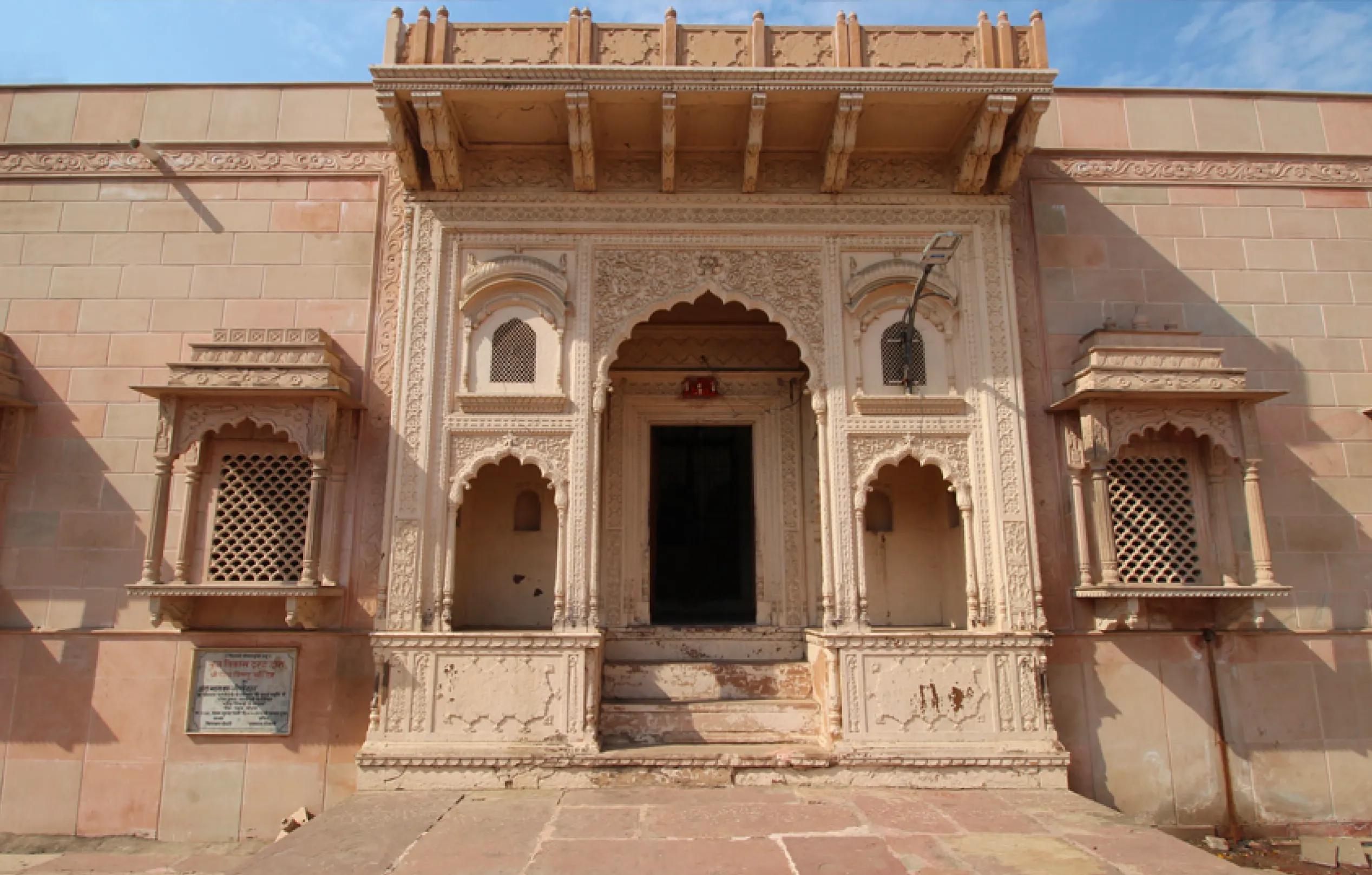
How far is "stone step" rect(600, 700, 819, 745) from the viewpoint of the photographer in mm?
6500

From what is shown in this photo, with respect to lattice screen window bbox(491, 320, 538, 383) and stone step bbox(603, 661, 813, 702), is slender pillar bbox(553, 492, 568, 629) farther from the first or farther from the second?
lattice screen window bbox(491, 320, 538, 383)

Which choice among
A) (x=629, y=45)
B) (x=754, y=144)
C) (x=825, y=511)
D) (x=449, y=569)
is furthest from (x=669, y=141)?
(x=449, y=569)

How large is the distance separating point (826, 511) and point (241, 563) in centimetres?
453

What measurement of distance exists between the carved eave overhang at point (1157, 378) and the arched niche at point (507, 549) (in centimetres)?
457

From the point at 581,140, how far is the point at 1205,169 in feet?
18.3

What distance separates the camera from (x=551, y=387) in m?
6.91

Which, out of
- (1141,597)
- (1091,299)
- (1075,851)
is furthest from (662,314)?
(1075,851)

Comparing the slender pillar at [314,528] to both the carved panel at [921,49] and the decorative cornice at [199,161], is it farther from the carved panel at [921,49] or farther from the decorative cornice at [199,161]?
the carved panel at [921,49]

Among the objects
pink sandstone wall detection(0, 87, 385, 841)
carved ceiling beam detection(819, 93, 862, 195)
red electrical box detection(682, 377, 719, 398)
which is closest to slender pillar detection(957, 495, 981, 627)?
red electrical box detection(682, 377, 719, 398)

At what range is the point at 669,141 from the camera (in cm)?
682

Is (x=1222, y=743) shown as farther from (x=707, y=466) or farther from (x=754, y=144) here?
(x=754, y=144)

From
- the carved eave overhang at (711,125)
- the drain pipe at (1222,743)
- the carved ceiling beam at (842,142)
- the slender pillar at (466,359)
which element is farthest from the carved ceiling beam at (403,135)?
the drain pipe at (1222,743)

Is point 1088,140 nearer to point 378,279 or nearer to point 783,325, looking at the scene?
point 783,325

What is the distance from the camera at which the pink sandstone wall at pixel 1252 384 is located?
6641 millimetres
